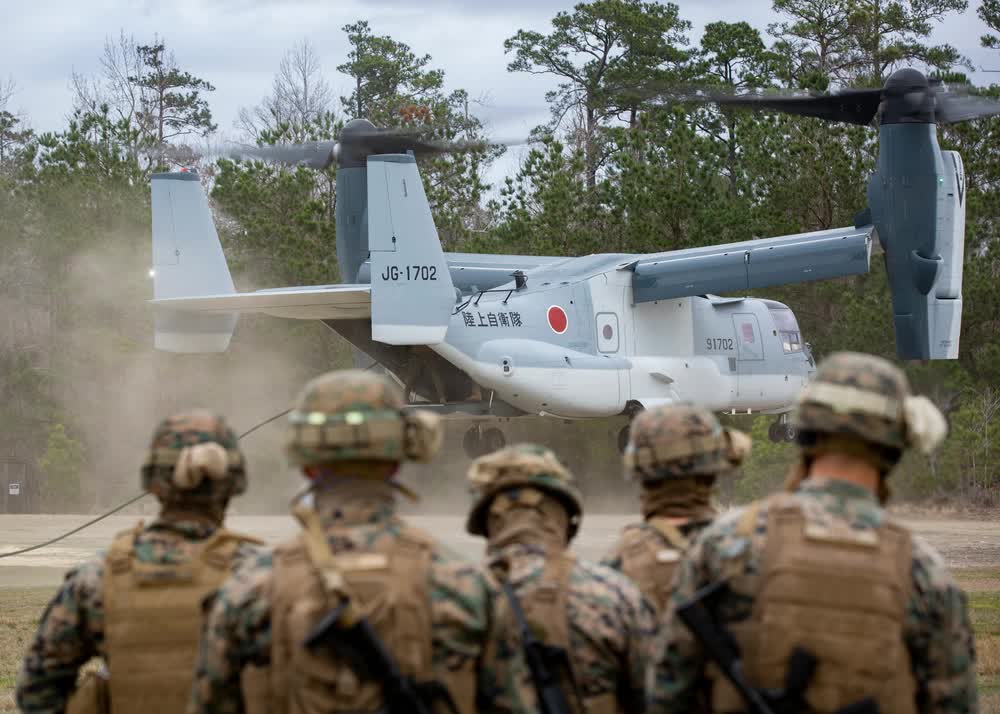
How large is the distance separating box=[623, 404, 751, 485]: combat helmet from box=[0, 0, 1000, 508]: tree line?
1795 cm

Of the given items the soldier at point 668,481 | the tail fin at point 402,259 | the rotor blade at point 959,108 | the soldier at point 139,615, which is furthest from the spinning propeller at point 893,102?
the soldier at point 139,615

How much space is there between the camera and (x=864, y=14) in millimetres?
43562

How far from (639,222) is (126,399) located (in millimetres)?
14341

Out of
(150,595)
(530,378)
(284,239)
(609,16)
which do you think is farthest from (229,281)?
(609,16)

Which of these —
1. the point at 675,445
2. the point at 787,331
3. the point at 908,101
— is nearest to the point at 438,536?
the point at 908,101

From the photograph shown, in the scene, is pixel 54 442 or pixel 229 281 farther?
pixel 54 442

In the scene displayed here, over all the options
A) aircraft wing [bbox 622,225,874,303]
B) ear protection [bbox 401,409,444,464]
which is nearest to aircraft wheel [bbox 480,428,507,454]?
aircraft wing [bbox 622,225,874,303]

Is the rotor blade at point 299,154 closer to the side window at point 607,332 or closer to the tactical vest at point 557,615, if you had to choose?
the side window at point 607,332

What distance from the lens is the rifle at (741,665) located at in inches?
139

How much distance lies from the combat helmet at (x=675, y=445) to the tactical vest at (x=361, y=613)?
1427 mm

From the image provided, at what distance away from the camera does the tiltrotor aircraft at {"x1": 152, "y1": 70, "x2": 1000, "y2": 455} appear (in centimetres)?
2112

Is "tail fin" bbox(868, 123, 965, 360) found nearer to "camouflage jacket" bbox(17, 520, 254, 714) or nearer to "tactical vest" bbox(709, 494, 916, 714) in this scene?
"camouflage jacket" bbox(17, 520, 254, 714)

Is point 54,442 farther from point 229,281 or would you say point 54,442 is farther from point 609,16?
point 609,16

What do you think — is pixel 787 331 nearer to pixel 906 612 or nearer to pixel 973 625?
pixel 973 625
